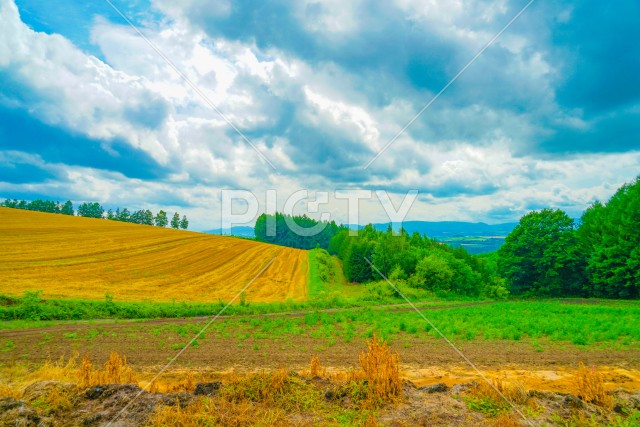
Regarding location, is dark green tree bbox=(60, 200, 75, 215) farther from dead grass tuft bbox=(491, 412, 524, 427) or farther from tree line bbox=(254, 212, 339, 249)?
dead grass tuft bbox=(491, 412, 524, 427)

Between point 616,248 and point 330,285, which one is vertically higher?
point 616,248

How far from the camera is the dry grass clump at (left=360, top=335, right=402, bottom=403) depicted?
7.95 metres

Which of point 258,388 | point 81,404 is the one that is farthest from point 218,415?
point 81,404

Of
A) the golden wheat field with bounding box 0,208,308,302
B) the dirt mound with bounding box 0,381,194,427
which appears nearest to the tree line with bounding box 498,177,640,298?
the golden wheat field with bounding box 0,208,308,302

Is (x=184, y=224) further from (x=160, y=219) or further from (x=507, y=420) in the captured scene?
(x=507, y=420)

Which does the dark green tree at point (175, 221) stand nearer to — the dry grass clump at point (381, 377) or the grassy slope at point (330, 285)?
the grassy slope at point (330, 285)

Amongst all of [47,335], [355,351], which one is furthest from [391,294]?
[47,335]

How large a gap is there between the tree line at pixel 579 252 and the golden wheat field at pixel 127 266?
3149 cm

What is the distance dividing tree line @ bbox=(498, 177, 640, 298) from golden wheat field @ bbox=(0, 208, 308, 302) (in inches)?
1240

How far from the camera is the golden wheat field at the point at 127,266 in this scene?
31.2m

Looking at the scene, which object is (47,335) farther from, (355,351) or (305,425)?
(305,425)

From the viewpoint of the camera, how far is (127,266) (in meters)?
40.8

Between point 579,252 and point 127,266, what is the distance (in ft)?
193

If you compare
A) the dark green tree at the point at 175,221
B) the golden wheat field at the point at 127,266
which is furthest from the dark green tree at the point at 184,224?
the golden wheat field at the point at 127,266
